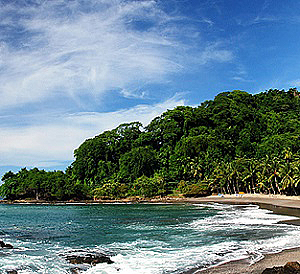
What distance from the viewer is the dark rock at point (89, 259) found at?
14942 millimetres

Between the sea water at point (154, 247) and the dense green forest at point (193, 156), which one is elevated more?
the dense green forest at point (193, 156)

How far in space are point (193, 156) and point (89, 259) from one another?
7307 centimetres

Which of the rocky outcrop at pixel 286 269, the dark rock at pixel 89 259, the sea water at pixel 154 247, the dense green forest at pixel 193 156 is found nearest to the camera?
the rocky outcrop at pixel 286 269

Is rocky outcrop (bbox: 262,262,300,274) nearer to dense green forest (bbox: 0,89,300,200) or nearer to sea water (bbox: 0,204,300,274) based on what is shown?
sea water (bbox: 0,204,300,274)

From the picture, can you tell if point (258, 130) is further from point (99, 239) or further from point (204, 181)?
point (99, 239)

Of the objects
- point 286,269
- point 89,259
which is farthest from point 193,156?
point 286,269

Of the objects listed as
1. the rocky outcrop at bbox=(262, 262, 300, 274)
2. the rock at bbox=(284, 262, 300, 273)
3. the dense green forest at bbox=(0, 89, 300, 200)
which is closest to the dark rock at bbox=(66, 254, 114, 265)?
the rocky outcrop at bbox=(262, 262, 300, 274)

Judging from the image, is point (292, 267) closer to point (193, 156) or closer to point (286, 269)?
point (286, 269)

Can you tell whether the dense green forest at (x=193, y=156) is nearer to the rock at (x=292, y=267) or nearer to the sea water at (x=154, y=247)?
the sea water at (x=154, y=247)

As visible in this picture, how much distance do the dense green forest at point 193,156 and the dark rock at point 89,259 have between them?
42392 millimetres

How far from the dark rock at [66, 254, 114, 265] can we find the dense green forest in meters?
42.4

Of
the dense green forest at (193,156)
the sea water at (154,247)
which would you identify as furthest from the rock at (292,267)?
the dense green forest at (193,156)

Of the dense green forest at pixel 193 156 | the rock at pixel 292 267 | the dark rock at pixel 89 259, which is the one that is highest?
the dense green forest at pixel 193 156

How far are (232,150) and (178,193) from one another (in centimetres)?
2269
